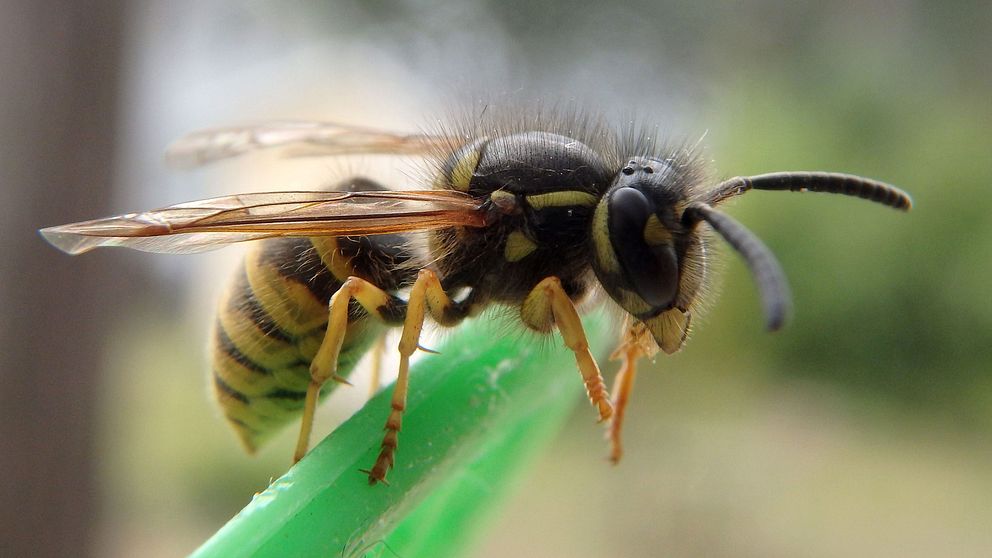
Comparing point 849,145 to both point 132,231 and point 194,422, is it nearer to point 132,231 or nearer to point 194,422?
point 194,422

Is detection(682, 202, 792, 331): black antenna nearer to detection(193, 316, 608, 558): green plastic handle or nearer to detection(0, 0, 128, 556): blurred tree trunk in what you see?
detection(193, 316, 608, 558): green plastic handle

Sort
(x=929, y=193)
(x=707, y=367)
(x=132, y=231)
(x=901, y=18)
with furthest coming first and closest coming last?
(x=901, y=18) < (x=707, y=367) < (x=929, y=193) < (x=132, y=231)

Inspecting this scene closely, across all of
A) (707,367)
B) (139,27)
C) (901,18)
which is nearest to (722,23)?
(901,18)

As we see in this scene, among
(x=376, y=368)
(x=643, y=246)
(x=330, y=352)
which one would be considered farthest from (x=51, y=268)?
(x=643, y=246)

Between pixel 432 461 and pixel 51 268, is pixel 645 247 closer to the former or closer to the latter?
pixel 432 461

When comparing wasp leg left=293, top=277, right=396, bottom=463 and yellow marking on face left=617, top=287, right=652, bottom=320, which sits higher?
yellow marking on face left=617, top=287, right=652, bottom=320

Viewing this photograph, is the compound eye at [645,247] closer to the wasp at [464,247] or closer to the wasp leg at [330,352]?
the wasp at [464,247]

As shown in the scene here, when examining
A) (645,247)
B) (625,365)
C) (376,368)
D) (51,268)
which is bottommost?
(51,268)

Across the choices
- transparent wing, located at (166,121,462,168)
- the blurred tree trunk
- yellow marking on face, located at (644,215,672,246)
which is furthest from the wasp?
the blurred tree trunk
